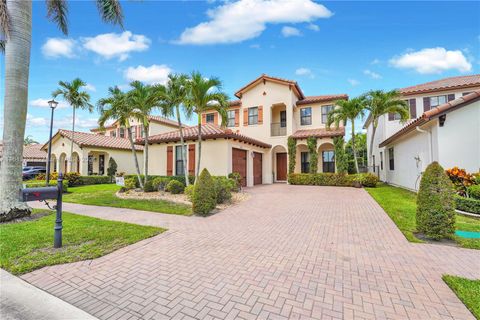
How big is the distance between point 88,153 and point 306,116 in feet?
74.7

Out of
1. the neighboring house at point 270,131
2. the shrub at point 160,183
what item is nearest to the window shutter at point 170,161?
the neighboring house at point 270,131

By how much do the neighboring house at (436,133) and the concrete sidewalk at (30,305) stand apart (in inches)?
507

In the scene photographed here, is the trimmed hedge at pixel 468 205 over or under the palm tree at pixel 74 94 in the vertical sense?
under

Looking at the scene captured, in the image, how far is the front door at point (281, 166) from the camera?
22.3m

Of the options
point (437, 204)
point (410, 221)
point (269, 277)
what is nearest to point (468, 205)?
point (410, 221)

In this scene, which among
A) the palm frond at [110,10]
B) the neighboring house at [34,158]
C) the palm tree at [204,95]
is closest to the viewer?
the palm frond at [110,10]

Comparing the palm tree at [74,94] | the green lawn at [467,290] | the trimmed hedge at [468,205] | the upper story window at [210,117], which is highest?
the palm tree at [74,94]

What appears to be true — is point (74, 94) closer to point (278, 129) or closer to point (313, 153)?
point (278, 129)

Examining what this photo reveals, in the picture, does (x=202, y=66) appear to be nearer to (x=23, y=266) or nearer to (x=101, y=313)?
(x=23, y=266)

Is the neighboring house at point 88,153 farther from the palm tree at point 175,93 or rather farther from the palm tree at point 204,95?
the palm tree at point 204,95

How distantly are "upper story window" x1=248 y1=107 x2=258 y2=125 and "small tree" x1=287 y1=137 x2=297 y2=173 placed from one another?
4.12 metres

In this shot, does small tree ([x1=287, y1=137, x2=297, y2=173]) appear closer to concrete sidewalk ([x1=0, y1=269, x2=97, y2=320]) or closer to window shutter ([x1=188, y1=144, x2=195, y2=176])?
window shutter ([x1=188, y1=144, x2=195, y2=176])

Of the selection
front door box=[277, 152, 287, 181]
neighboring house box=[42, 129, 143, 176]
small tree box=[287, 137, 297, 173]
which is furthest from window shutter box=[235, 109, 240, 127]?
neighboring house box=[42, 129, 143, 176]

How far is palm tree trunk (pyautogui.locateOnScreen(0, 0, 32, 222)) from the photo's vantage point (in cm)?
695
